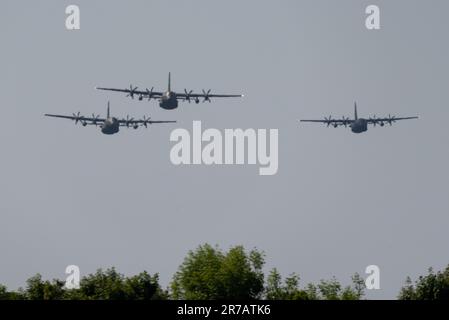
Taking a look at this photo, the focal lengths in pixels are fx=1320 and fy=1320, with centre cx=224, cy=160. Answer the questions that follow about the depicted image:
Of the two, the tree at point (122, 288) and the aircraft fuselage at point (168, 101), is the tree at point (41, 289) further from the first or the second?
Answer: the aircraft fuselage at point (168, 101)

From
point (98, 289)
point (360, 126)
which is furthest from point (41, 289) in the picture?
point (360, 126)

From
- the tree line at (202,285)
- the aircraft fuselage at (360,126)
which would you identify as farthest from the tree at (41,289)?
the aircraft fuselage at (360,126)

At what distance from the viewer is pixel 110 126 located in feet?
582

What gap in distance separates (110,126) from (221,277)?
41480 millimetres

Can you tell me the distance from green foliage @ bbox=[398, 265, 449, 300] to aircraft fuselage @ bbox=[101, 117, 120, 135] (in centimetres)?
4522

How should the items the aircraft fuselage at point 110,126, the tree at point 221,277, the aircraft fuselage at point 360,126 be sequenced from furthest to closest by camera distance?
the aircraft fuselage at point 360,126 → the aircraft fuselage at point 110,126 → the tree at point 221,277

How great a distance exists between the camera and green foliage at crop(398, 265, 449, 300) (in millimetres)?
172500

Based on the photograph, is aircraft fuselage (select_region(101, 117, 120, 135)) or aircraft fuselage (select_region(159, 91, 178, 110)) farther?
aircraft fuselage (select_region(101, 117, 120, 135))

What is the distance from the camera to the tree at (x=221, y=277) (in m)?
142

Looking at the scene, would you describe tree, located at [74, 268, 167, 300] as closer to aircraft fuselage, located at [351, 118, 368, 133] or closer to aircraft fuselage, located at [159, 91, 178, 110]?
aircraft fuselage, located at [159, 91, 178, 110]

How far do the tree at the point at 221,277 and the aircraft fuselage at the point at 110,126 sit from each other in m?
30.4

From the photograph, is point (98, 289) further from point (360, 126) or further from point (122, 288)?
point (360, 126)

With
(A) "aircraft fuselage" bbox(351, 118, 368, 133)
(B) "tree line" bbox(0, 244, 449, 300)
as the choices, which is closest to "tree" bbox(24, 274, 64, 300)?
(B) "tree line" bbox(0, 244, 449, 300)
